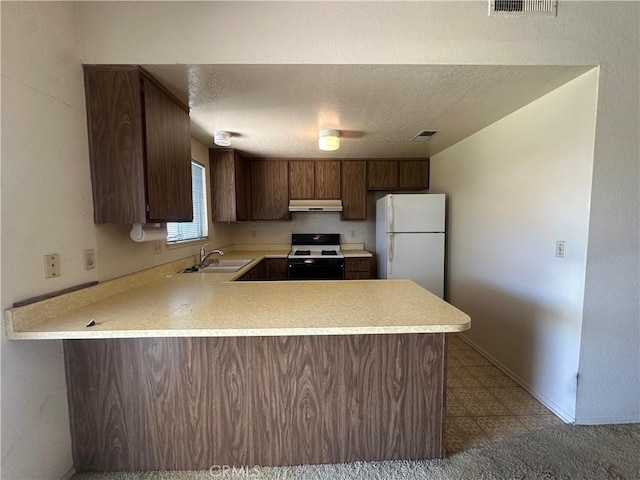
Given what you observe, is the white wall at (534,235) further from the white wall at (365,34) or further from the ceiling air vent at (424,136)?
the ceiling air vent at (424,136)

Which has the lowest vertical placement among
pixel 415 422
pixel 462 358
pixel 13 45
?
pixel 462 358

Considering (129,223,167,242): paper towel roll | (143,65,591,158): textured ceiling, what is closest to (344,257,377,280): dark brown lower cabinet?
(143,65,591,158): textured ceiling

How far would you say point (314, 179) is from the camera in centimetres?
385

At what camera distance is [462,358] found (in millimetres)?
2564

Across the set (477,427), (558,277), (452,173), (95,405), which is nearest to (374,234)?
(452,173)

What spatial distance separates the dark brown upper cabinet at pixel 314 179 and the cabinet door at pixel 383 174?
467 millimetres

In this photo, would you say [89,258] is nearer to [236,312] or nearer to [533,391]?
[236,312]

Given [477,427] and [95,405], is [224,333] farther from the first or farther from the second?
[477,427]

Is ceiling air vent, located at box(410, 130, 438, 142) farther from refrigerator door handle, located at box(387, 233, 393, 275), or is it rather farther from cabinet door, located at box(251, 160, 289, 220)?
cabinet door, located at box(251, 160, 289, 220)

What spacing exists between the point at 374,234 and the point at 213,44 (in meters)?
3.23

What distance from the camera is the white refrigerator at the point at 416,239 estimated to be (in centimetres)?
325

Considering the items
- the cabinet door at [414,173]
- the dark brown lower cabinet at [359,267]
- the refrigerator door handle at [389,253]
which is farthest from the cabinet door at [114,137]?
the cabinet door at [414,173]

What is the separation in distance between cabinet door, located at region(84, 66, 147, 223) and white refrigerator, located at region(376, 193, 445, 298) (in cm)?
253

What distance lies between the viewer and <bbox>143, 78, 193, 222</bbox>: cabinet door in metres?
1.57
